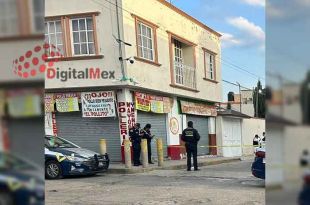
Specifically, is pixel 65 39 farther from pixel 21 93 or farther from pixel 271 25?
pixel 271 25

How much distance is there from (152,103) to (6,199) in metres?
0.70

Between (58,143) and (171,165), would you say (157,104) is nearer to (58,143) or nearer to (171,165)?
(171,165)

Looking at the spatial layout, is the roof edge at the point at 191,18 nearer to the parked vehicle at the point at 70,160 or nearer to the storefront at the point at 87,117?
the storefront at the point at 87,117

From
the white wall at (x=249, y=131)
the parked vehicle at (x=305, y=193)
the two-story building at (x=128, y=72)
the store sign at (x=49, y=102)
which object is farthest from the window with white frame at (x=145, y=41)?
the parked vehicle at (x=305, y=193)

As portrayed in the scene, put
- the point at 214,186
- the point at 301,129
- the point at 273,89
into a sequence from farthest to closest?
the point at 214,186, the point at 273,89, the point at 301,129

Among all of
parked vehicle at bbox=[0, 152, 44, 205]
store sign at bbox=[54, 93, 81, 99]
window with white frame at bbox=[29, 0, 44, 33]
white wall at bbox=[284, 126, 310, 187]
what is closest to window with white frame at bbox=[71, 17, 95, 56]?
store sign at bbox=[54, 93, 81, 99]

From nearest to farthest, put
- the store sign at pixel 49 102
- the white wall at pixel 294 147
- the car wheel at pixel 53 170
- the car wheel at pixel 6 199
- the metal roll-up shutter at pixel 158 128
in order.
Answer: the car wheel at pixel 6 199 → the white wall at pixel 294 147 → the store sign at pixel 49 102 → the car wheel at pixel 53 170 → the metal roll-up shutter at pixel 158 128

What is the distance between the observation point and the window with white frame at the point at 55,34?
4.30 ft

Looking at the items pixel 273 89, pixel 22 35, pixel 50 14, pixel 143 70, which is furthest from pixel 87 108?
pixel 273 89

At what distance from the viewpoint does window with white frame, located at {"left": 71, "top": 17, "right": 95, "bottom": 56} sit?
1315 mm

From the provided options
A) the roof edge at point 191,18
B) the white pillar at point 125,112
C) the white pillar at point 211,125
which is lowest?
the white pillar at point 211,125

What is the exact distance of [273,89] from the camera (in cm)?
125

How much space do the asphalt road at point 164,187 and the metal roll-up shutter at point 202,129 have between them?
8 cm

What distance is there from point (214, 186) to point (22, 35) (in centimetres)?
102
